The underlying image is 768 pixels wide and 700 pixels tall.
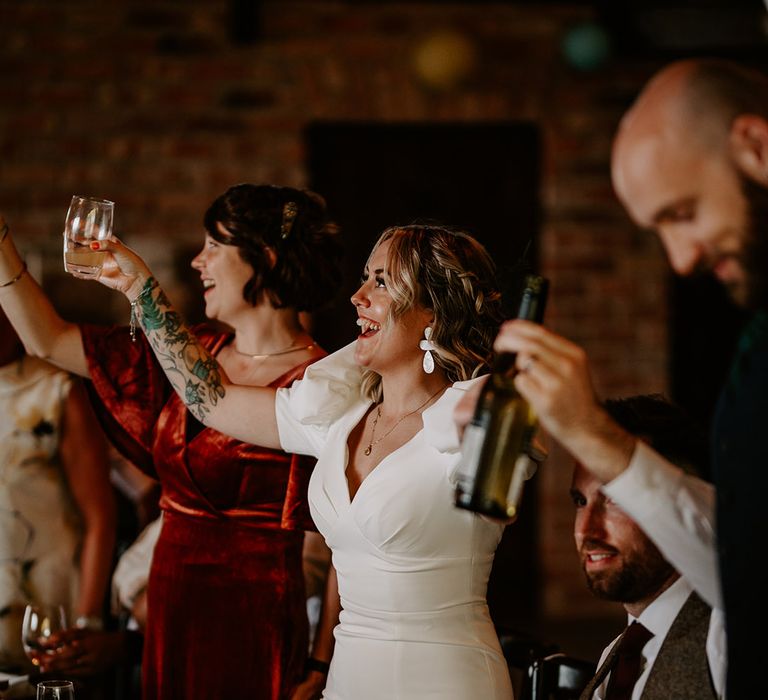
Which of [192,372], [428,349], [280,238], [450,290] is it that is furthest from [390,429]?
[280,238]

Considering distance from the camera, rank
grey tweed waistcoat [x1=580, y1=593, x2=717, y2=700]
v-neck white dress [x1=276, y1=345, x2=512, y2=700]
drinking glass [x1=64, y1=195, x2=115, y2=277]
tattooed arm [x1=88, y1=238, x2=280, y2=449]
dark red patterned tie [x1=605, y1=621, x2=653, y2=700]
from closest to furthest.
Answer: grey tweed waistcoat [x1=580, y1=593, x2=717, y2=700]
dark red patterned tie [x1=605, y1=621, x2=653, y2=700]
v-neck white dress [x1=276, y1=345, x2=512, y2=700]
drinking glass [x1=64, y1=195, x2=115, y2=277]
tattooed arm [x1=88, y1=238, x2=280, y2=449]

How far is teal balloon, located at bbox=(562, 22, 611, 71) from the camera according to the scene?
5409mm

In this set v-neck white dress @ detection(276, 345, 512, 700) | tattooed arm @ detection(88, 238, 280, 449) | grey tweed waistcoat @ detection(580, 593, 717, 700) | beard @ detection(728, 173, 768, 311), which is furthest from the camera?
tattooed arm @ detection(88, 238, 280, 449)

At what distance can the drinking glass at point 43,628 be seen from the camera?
1898 millimetres

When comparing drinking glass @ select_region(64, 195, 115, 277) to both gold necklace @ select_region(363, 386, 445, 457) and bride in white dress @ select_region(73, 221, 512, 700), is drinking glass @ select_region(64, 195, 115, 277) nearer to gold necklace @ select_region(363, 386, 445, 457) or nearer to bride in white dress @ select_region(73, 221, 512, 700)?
bride in white dress @ select_region(73, 221, 512, 700)

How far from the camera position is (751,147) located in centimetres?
105

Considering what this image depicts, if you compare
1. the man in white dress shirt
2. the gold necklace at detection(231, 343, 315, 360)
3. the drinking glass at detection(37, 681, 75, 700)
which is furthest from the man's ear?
the gold necklace at detection(231, 343, 315, 360)

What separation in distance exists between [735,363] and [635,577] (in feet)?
1.88

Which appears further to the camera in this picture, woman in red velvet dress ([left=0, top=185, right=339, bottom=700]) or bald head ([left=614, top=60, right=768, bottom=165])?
woman in red velvet dress ([left=0, top=185, right=339, bottom=700])

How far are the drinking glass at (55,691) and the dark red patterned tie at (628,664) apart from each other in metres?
0.80

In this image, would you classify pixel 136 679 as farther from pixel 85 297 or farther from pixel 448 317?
pixel 85 297

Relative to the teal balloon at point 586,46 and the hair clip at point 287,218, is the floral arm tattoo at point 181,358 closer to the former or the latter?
the hair clip at point 287,218

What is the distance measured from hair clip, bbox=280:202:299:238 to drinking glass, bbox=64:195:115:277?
1.74ft

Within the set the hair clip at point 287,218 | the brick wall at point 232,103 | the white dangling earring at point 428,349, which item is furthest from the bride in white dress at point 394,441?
the brick wall at point 232,103
